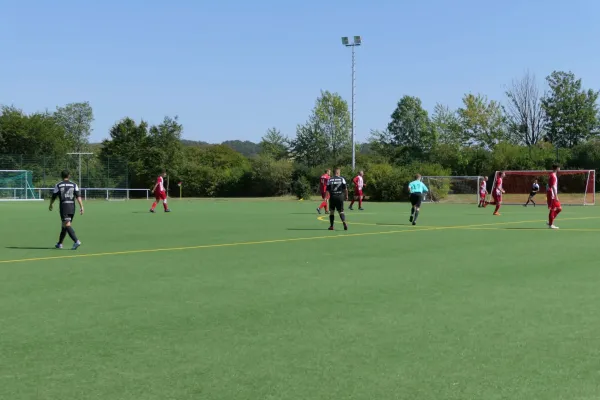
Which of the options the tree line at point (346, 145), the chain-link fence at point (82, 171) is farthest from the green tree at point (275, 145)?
the chain-link fence at point (82, 171)

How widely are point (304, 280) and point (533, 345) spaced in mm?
4434

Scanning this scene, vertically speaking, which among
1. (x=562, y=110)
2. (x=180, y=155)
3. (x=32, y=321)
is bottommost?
(x=32, y=321)

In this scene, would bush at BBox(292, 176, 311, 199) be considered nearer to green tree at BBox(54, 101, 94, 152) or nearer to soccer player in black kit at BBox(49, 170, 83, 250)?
soccer player in black kit at BBox(49, 170, 83, 250)

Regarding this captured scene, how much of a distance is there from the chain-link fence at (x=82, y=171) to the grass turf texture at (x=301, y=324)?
152ft

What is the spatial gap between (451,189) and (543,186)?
738cm

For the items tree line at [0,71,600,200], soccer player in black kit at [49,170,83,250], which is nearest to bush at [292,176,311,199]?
tree line at [0,71,600,200]

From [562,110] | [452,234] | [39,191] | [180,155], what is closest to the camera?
[452,234]

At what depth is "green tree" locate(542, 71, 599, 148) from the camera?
8944 cm

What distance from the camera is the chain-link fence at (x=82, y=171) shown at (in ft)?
191

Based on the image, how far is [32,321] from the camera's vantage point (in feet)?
22.9

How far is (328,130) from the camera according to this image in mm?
103562

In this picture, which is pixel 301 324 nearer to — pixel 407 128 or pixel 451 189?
pixel 451 189

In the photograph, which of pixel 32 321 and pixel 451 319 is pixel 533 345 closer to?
pixel 451 319

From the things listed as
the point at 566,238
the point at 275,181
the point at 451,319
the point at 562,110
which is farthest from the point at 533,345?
the point at 562,110
